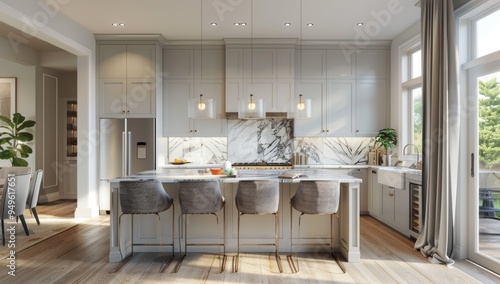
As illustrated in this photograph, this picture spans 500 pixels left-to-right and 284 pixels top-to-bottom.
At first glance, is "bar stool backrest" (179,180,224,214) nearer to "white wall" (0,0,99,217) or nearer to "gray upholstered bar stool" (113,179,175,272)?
"gray upholstered bar stool" (113,179,175,272)

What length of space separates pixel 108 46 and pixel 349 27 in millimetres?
4184

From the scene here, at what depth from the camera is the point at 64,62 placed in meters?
7.25

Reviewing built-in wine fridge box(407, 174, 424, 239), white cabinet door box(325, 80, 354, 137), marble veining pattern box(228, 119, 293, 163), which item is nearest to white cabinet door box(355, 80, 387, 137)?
white cabinet door box(325, 80, 354, 137)

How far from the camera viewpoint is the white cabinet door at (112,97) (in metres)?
6.18

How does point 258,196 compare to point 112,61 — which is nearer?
point 258,196

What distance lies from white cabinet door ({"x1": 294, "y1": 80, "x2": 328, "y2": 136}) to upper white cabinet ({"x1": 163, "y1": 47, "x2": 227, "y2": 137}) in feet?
4.85

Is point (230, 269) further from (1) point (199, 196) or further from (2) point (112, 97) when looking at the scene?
(2) point (112, 97)

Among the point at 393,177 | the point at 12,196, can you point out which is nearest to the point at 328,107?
the point at 393,177

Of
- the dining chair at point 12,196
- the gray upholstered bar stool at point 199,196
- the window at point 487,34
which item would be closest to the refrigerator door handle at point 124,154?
the dining chair at point 12,196

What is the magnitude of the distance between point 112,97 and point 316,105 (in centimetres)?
370

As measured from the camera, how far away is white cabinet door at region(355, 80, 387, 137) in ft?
21.2

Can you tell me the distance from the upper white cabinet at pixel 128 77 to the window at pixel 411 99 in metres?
4.36

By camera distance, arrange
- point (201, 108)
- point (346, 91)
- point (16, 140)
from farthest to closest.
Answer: point (16, 140), point (346, 91), point (201, 108)

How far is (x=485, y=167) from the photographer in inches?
146
